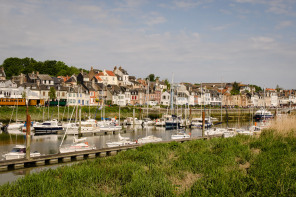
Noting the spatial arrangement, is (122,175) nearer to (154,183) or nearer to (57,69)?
(154,183)

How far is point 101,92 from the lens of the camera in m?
94.1

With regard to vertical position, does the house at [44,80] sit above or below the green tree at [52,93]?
above

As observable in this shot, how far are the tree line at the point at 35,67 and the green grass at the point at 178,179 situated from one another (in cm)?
11483

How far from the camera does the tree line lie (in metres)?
124

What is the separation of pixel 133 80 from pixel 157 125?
63871mm

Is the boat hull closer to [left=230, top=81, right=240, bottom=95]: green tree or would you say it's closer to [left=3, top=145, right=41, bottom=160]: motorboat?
[left=3, top=145, right=41, bottom=160]: motorboat

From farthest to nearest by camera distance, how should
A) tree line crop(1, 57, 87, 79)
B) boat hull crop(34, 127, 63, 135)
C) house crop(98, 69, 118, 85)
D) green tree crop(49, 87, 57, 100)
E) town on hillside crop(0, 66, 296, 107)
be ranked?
tree line crop(1, 57, 87, 79)
house crop(98, 69, 118, 85)
green tree crop(49, 87, 57, 100)
town on hillside crop(0, 66, 296, 107)
boat hull crop(34, 127, 63, 135)

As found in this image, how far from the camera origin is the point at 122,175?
15.4 meters

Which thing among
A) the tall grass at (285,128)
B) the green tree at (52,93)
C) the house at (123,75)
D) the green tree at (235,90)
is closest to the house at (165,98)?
the house at (123,75)

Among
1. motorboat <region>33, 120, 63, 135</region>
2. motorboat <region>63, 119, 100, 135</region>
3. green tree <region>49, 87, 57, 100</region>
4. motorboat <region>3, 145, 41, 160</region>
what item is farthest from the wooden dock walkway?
green tree <region>49, 87, 57, 100</region>

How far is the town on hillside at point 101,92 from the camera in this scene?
249 feet

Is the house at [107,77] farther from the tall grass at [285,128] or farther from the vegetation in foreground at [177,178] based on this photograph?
the vegetation in foreground at [177,178]

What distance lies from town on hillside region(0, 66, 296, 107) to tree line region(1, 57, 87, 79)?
68.4 ft

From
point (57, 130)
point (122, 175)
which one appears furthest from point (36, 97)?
point (122, 175)
